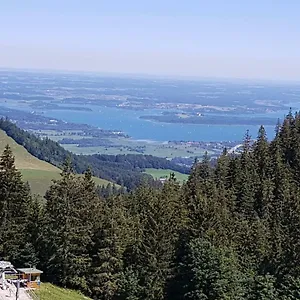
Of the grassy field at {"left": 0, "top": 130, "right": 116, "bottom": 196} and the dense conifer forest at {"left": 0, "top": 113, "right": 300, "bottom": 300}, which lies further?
the grassy field at {"left": 0, "top": 130, "right": 116, "bottom": 196}

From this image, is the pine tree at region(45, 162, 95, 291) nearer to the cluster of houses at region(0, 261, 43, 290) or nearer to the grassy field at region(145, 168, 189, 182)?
the cluster of houses at region(0, 261, 43, 290)

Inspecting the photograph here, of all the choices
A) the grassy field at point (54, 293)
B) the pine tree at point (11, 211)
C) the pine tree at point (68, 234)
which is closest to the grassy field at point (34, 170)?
the pine tree at point (11, 211)

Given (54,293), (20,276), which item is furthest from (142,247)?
(20,276)

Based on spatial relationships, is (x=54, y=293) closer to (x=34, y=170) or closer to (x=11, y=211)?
(x=11, y=211)

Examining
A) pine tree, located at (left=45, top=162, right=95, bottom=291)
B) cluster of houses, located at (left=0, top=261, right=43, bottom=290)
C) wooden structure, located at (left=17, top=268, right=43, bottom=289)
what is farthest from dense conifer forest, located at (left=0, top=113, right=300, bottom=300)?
cluster of houses, located at (left=0, top=261, right=43, bottom=290)

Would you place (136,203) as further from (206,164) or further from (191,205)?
(206,164)
